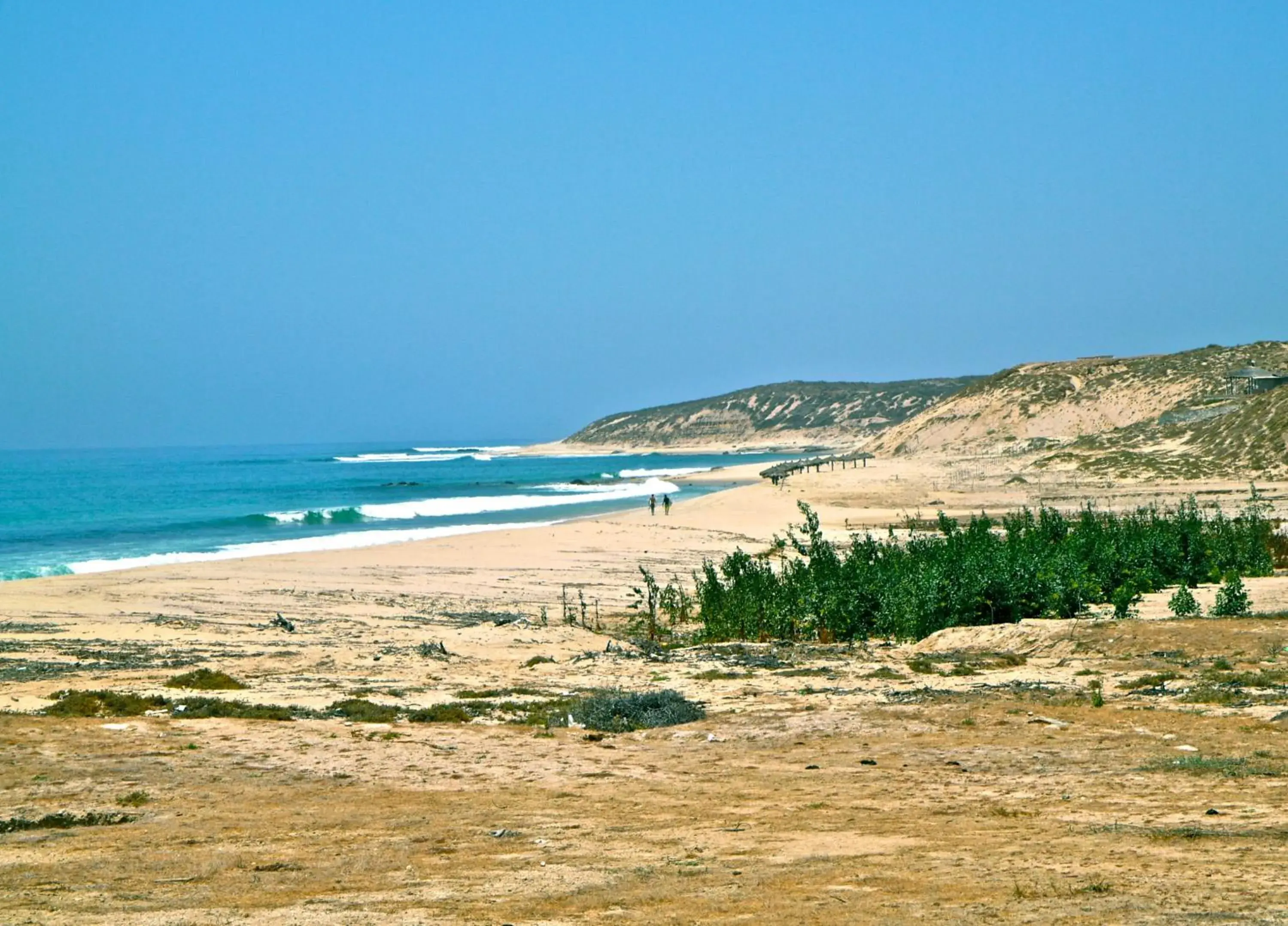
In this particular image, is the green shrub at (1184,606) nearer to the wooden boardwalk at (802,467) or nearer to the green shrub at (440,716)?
the green shrub at (440,716)

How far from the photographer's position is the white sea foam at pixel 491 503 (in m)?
55.9

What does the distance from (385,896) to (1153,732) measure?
710cm

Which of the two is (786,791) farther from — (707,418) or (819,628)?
(707,418)

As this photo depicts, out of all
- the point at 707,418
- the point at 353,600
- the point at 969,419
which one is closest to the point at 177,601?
the point at 353,600

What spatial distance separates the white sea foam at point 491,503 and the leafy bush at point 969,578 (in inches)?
1352

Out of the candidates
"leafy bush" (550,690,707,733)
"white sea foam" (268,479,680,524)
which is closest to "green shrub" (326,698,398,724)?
"leafy bush" (550,690,707,733)

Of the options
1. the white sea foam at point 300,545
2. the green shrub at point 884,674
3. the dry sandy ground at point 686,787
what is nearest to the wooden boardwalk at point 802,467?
the white sea foam at point 300,545

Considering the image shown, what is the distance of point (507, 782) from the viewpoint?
9.54 metres

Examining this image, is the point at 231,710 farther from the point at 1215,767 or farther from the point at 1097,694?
the point at 1215,767

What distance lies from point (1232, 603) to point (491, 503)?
4963cm

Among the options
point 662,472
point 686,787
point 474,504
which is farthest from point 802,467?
point 686,787

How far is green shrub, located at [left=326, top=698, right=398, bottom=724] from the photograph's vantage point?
1209cm

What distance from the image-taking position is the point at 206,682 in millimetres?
13812

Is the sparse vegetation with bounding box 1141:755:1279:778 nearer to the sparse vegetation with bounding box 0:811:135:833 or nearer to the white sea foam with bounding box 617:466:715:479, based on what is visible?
the sparse vegetation with bounding box 0:811:135:833
